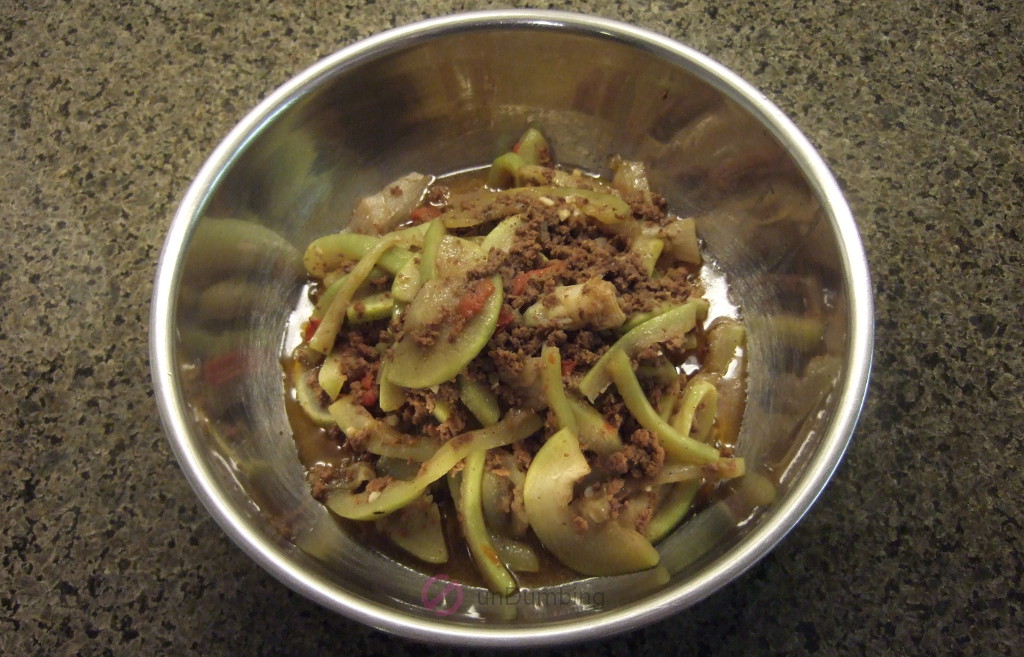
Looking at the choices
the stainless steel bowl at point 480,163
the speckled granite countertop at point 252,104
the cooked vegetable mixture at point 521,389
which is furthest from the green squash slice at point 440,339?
the speckled granite countertop at point 252,104

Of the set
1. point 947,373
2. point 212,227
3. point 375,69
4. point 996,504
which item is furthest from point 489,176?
point 996,504

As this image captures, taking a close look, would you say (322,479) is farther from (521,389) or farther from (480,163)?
(480,163)

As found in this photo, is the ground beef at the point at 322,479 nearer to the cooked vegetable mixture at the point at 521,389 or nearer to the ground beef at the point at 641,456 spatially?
the cooked vegetable mixture at the point at 521,389

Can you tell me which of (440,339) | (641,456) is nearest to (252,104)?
(440,339)

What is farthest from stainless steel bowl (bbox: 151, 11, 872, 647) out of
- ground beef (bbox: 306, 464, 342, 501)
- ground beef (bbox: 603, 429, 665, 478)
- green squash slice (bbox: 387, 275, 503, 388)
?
green squash slice (bbox: 387, 275, 503, 388)

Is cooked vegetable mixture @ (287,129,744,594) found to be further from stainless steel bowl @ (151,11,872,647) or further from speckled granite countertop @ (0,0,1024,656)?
speckled granite countertop @ (0,0,1024,656)

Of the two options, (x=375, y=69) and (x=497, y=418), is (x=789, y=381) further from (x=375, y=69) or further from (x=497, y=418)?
(x=375, y=69)
